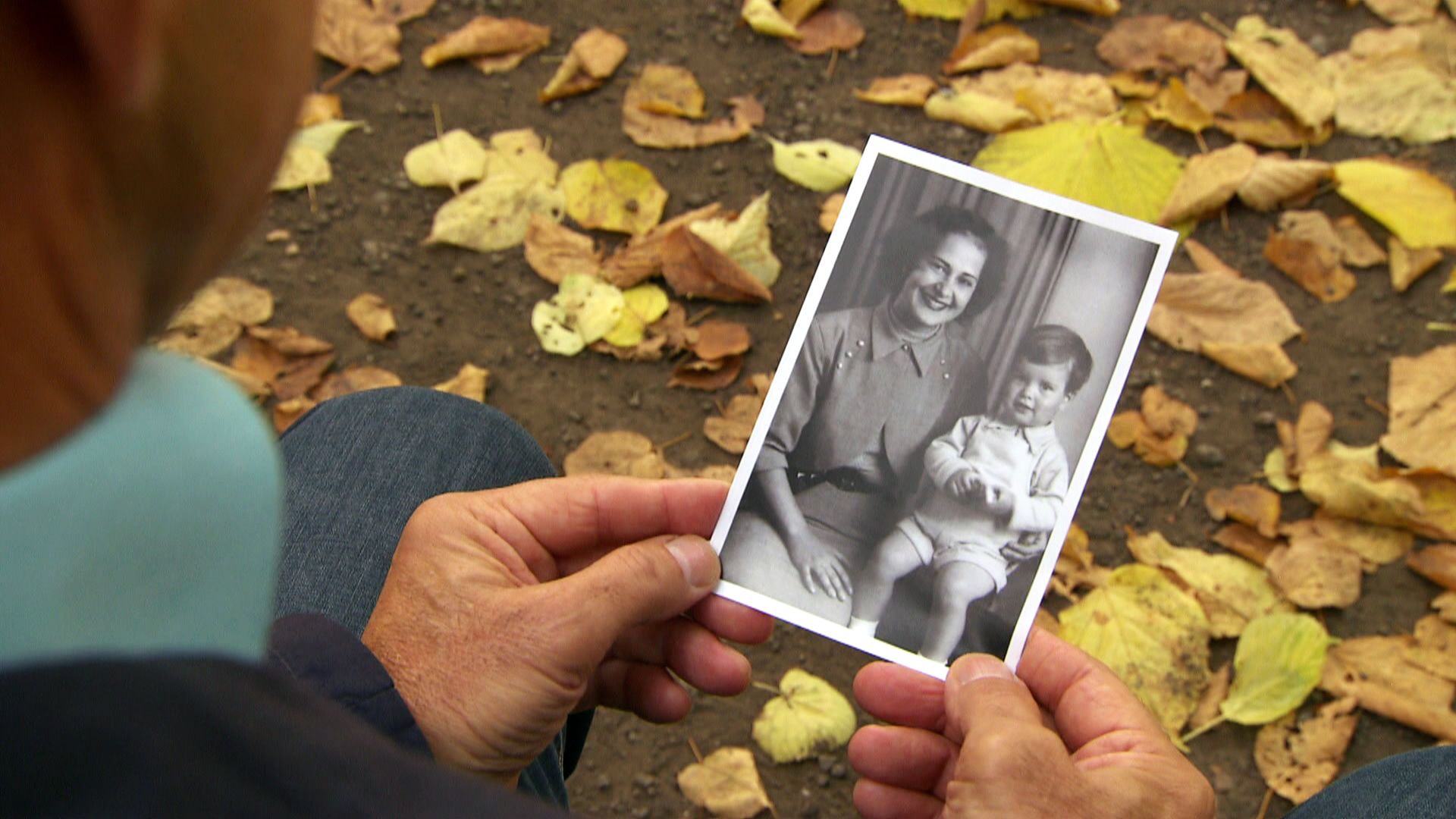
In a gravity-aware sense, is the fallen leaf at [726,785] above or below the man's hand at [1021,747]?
below

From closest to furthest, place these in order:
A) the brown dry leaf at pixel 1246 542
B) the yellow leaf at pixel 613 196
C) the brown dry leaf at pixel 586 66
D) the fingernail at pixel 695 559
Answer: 1. the fingernail at pixel 695 559
2. the brown dry leaf at pixel 1246 542
3. the yellow leaf at pixel 613 196
4. the brown dry leaf at pixel 586 66

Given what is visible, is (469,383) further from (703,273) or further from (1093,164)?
(1093,164)

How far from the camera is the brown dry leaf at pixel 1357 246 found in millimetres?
1784

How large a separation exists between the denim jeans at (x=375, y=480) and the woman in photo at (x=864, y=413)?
317 mm

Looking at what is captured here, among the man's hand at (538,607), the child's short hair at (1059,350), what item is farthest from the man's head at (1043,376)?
the man's hand at (538,607)

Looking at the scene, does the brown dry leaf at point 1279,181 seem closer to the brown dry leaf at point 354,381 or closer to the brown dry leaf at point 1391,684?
the brown dry leaf at point 1391,684

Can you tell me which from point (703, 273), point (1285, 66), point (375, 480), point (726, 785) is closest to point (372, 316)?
point (703, 273)

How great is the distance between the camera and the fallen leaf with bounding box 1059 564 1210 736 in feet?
5.02

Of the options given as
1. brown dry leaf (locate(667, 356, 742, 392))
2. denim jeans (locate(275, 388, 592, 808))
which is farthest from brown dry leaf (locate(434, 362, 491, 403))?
denim jeans (locate(275, 388, 592, 808))

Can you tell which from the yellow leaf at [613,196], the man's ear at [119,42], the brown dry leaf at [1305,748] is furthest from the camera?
the yellow leaf at [613,196]

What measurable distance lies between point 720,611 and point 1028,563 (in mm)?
311

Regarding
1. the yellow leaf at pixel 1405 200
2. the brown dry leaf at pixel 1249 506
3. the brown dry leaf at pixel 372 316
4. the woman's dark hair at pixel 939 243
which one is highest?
the yellow leaf at pixel 1405 200

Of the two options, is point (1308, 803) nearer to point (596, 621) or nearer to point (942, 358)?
point (942, 358)

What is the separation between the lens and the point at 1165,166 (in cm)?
180
